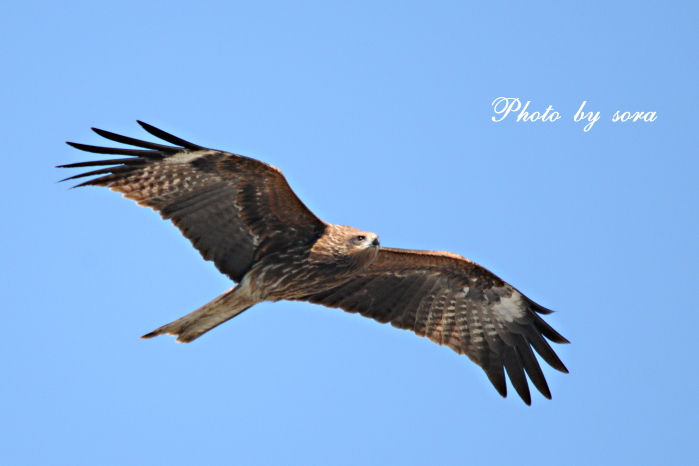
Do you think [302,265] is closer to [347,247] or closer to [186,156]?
[347,247]

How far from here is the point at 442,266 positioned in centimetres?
1152

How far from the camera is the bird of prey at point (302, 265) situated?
33.3 ft

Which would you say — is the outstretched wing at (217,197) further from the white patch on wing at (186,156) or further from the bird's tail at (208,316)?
the bird's tail at (208,316)

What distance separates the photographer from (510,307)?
11781 millimetres

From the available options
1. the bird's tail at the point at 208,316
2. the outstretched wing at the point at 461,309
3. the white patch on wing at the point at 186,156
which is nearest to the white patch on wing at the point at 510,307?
the outstretched wing at the point at 461,309

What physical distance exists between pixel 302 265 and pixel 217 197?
1334 mm

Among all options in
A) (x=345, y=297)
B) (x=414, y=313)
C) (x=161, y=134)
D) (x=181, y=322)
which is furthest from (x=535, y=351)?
(x=161, y=134)

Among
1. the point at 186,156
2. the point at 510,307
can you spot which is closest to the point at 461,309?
the point at 510,307

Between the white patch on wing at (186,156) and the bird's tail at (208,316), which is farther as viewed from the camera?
the bird's tail at (208,316)

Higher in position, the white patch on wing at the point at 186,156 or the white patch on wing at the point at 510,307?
the white patch on wing at the point at 510,307

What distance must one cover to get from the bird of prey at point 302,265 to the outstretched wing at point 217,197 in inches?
0.5

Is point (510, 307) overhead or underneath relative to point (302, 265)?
overhead

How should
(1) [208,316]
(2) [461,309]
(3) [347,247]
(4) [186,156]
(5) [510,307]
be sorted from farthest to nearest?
(2) [461,309] → (5) [510,307] → (1) [208,316] → (3) [347,247] → (4) [186,156]

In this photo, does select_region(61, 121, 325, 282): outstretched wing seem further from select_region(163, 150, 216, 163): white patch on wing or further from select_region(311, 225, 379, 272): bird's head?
select_region(311, 225, 379, 272): bird's head
